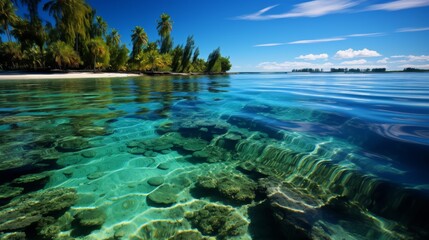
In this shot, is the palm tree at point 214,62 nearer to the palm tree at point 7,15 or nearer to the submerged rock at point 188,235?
the palm tree at point 7,15

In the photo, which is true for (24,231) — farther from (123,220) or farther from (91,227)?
(123,220)

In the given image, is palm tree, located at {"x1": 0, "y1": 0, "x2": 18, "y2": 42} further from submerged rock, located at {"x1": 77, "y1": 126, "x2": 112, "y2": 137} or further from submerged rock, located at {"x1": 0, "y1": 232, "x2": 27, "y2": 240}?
submerged rock, located at {"x1": 0, "y1": 232, "x2": 27, "y2": 240}

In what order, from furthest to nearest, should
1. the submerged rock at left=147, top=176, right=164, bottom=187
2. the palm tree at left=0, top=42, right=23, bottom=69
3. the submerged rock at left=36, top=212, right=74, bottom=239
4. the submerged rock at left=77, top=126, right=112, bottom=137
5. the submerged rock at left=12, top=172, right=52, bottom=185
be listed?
the palm tree at left=0, top=42, right=23, bottom=69
the submerged rock at left=77, top=126, right=112, bottom=137
the submerged rock at left=147, top=176, right=164, bottom=187
the submerged rock at left=12, top=172, right=52, bottom=185
the submerged rock at left=36, top=212, right=74, bottom=239

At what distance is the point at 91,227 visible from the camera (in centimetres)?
251

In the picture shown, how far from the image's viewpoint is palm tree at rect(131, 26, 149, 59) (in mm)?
58406

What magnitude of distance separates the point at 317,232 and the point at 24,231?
3.41 metres

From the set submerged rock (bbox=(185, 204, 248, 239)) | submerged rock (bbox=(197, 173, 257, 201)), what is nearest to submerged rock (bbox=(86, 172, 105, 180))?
submerged rock (bbox=(197, 173, 257, 201))

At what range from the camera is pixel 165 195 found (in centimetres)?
321

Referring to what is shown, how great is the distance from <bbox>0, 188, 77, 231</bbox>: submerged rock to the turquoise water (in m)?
0.02

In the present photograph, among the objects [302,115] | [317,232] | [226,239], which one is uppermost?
[302,115]

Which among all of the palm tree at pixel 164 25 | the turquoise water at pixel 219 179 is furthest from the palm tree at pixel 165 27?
the turquoise water at pixel 219 179

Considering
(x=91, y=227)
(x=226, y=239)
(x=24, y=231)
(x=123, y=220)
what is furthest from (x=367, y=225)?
(x=24, y=231)

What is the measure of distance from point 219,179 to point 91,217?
6.55 feet

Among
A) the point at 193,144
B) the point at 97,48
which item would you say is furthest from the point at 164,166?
the point at 97,48
